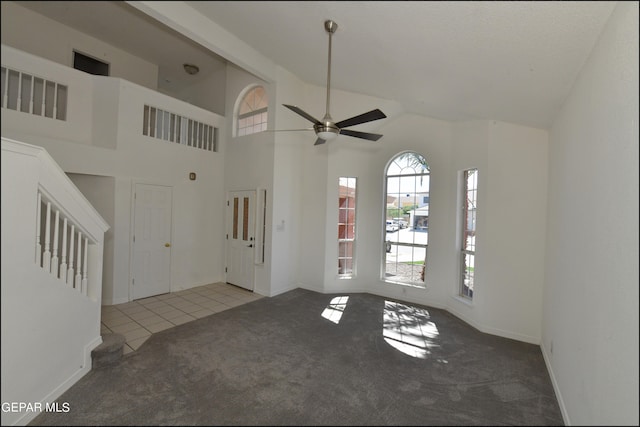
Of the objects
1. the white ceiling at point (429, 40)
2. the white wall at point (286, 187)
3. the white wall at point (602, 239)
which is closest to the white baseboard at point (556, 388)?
the white wall at point (602, 239)

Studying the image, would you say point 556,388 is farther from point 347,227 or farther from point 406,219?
point 347,227

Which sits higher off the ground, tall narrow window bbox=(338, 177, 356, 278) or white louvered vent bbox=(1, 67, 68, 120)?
white louvered vent bbox=(1, 67, 68, 120)

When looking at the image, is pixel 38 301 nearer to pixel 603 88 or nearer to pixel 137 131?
pixel 137 131

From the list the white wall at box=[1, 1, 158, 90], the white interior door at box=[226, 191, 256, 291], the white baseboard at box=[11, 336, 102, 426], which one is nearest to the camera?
the white wall at box=[1, 1, 158, 90]

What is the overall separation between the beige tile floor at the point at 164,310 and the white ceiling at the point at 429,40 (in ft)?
9.73

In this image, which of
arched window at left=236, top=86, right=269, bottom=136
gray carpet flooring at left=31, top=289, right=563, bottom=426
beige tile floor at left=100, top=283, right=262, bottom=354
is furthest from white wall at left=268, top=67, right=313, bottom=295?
gray carpet flooring at left=31, top=289, right=563, bottom=426

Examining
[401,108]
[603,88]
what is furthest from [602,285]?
[401,108]

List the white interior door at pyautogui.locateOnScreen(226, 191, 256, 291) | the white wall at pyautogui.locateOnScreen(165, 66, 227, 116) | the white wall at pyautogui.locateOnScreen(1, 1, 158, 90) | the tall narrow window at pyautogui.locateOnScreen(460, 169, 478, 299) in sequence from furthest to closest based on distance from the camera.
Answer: the white wall at pyautogui.locateOnScreen(165, 66, 227, 116) → the white interior door at pyautogui.locateOnScreen(226, 191, 256, 291) → the tall narrow window at pyautogui.locateOnScreen(460, 169, 478, 299) → the white wall at pyautogui.locateOnScreen(1, 1, 158, 90)

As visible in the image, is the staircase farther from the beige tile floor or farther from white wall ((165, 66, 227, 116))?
white wall ((165, 66, 227, 116))

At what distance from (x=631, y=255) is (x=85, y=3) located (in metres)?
2.97

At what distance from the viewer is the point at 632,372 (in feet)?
4.01

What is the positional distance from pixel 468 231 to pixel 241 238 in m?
3.81

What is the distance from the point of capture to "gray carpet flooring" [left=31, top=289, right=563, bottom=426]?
75.0 inches

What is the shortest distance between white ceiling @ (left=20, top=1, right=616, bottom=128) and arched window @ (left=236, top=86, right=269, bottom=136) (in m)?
1.69
